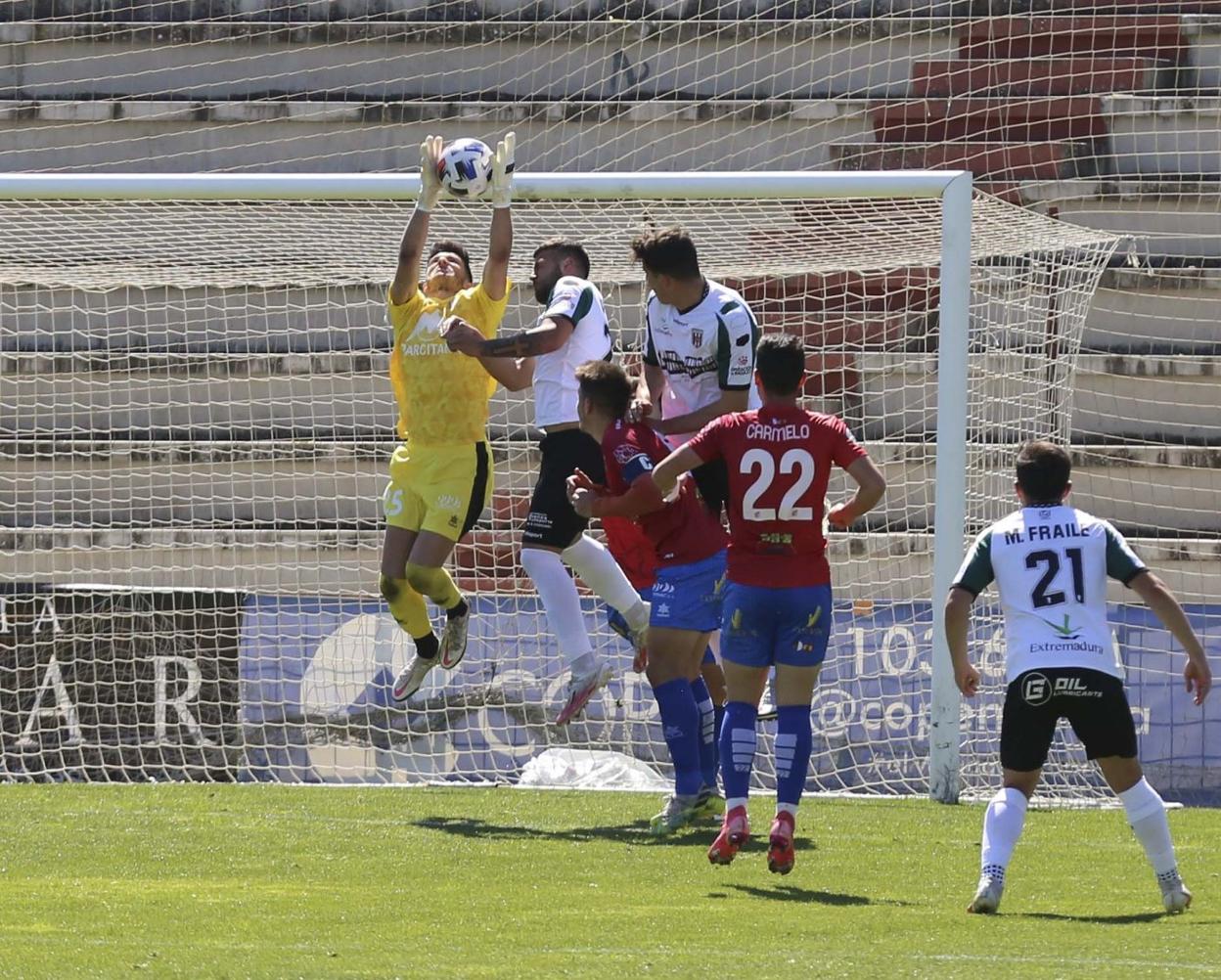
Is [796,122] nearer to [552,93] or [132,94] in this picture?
[552,93]

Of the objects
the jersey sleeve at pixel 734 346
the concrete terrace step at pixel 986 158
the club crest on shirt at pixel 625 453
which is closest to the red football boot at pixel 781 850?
the club crest on shirt at pixel 625 453

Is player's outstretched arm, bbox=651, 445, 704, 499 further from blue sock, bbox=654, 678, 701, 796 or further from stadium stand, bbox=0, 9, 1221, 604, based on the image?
stadium stand, bbox=0, 9, 1221, 604

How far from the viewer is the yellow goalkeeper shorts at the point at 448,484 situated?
737 centimetres

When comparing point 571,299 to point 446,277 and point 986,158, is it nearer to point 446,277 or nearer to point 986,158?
point 446,277

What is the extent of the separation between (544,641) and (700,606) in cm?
358

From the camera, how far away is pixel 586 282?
270 inches

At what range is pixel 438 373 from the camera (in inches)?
287

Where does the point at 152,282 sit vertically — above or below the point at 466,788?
above

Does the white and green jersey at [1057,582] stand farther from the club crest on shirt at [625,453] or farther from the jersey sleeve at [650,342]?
the jersey sleeve at [650,342]

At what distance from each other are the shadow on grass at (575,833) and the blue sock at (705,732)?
0.21 meters

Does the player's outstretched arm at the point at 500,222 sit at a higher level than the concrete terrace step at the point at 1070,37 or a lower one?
lower

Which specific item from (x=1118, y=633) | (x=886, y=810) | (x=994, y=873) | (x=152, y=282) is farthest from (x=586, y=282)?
(x=152, y=282)

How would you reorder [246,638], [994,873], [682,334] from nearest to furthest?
[994,873] < [682,334] < [246,638]

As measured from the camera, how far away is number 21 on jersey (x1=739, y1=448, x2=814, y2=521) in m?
5.40
